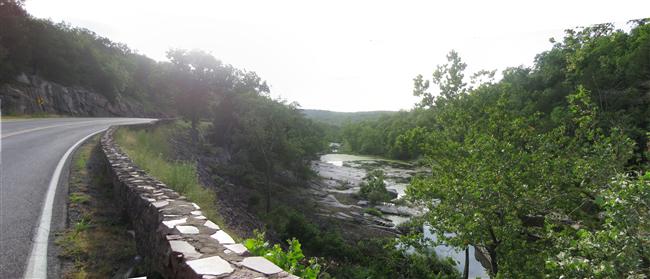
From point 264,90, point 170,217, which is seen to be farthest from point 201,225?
point 264,90

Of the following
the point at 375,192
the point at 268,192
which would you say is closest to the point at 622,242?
the point at 268,192

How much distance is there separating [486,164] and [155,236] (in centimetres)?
940

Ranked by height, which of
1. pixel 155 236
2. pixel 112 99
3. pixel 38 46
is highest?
pixel 38 46

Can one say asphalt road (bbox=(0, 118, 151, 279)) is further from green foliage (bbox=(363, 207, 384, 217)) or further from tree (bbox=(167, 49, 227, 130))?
green foliage (bbox=(363, 207, 384, 217))

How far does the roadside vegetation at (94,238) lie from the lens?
14.0ft

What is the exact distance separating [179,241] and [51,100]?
3973 cm

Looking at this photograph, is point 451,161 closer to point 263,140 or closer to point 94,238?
point 94,238

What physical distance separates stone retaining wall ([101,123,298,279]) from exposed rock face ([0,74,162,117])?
28659 mm

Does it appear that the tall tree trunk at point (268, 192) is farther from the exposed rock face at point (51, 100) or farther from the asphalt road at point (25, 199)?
the exposed rock face at point (51, 100)

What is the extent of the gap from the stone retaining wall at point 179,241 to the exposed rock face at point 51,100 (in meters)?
28.7

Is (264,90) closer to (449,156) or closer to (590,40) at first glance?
(449,156)

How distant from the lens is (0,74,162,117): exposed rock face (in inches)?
1101

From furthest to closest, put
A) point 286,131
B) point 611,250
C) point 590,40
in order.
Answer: point 286,131 < point 590,40 < point 611,250

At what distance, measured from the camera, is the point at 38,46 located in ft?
117
